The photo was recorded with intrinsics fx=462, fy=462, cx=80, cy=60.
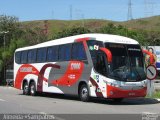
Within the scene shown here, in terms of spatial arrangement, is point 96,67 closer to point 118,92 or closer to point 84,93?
point 118,92

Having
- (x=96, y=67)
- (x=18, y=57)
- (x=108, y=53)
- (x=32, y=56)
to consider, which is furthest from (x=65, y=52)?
(x=18, y=57)

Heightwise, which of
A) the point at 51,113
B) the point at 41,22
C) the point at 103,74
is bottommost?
the point at 51,113

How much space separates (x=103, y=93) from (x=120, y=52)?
83.9 inches

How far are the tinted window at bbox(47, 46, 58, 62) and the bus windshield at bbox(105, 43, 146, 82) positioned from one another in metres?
5.37

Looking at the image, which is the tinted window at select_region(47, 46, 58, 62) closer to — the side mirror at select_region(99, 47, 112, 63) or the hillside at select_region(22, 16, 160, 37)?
the side mirror at select_region(99, 47, 112, 63)

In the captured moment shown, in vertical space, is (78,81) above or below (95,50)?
below

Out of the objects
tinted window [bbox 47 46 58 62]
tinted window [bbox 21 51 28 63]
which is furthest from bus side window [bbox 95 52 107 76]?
tinted window [bbox 21 51 28 63]

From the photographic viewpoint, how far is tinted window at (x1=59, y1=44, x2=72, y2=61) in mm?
24950

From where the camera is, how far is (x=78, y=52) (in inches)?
936

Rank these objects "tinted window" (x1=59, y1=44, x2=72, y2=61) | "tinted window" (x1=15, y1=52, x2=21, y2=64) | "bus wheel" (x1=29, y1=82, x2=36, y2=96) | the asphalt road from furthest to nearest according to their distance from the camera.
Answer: "tinted window" (x1=15, y1=52, x2=21, y2=64) → "bus wheel" (x1=29, y1=82, x2=36, y2=96) → "tinted window" (x1=59, y1=44, x2=72, y2=61) → the asphalt road

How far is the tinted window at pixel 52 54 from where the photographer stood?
26.6m

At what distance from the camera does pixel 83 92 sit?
2334 cm

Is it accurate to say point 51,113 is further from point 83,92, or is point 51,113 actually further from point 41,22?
point 41,22

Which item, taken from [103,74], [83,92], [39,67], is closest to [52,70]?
[39,67]
